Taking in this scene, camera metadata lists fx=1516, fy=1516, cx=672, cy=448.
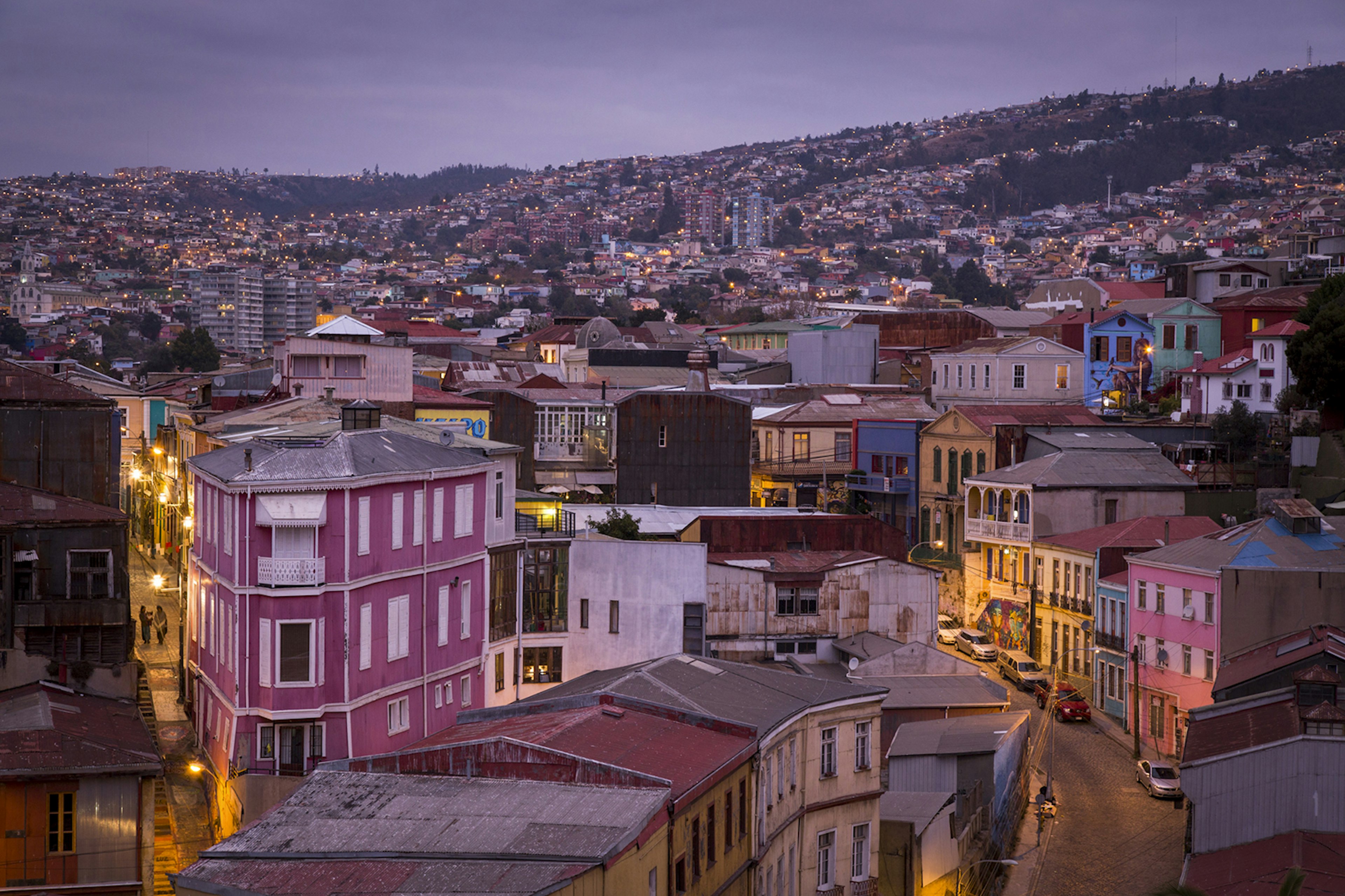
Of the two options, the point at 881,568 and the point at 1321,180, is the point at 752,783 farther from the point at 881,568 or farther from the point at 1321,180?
the point at 1321,180

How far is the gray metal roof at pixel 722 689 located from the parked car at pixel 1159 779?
28.5 ft

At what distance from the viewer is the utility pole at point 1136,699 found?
3628cm

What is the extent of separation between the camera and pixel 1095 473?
1854 inches

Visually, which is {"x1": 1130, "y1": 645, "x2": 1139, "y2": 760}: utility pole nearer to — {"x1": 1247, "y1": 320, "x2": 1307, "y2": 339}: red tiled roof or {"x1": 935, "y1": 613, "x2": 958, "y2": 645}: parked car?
{"x1": 935, "y1": 613, "x2": 958, "y2": 645}: parked car

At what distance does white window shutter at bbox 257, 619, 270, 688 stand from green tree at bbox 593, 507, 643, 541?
1253 centimetres

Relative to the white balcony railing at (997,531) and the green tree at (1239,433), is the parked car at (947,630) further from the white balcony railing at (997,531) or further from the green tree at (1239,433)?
the green tree at (1239,433)

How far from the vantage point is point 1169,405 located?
58.4 metres

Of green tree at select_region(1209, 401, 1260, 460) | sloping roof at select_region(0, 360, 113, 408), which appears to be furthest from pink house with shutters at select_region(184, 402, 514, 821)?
green tree at select_region(1209, 401, 1260, 460)

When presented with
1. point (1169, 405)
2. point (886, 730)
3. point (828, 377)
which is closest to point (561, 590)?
point (886, 730)

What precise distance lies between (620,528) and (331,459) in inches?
489

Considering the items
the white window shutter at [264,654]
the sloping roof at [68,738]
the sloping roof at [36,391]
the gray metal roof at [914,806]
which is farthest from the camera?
the sloping roof at [36,391]

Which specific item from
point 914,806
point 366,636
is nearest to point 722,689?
point 914,806

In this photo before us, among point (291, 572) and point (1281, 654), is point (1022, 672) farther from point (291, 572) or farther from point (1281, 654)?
point (291, 572)

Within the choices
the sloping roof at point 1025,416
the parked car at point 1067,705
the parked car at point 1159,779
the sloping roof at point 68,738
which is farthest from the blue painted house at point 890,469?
the sloping roof at point 68,738
